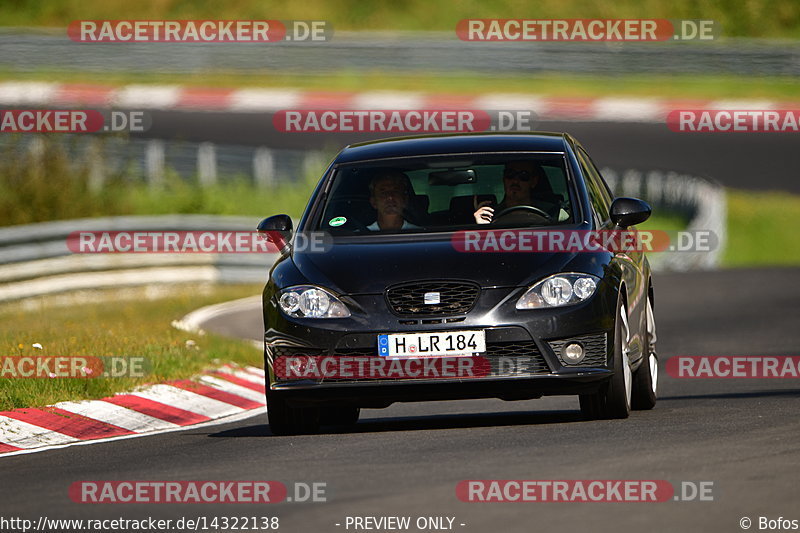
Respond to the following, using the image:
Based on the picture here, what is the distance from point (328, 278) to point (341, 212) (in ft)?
3.31

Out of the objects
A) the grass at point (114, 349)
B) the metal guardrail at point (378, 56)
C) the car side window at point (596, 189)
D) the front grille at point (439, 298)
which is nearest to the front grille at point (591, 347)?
the front grille at point (439, 298)

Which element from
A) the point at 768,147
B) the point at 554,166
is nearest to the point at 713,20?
the point at 768,147

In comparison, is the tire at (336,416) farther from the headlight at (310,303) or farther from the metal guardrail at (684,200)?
the metal guardrail at (684,200)

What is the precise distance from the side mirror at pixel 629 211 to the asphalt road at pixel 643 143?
2101 centimetres

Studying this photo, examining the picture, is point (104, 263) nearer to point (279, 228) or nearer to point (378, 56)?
point (279, 228)

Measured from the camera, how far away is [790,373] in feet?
Answer: 44.8

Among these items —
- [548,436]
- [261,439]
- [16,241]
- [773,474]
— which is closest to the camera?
[773,474]

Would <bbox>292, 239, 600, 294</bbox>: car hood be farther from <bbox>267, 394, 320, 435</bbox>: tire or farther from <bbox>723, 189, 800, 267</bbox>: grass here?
<bbox>723, 189, 800, 267</bbox>: grass

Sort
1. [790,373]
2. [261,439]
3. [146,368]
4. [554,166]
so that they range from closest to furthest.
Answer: [261,439], [554,166], [146,368], [790,373]

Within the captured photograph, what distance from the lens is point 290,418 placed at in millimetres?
10008

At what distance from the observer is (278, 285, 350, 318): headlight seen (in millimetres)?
9477

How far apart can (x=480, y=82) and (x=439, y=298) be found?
31547 mm

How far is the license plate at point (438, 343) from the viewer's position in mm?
9297

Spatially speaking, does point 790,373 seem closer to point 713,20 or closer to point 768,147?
point 768,147
